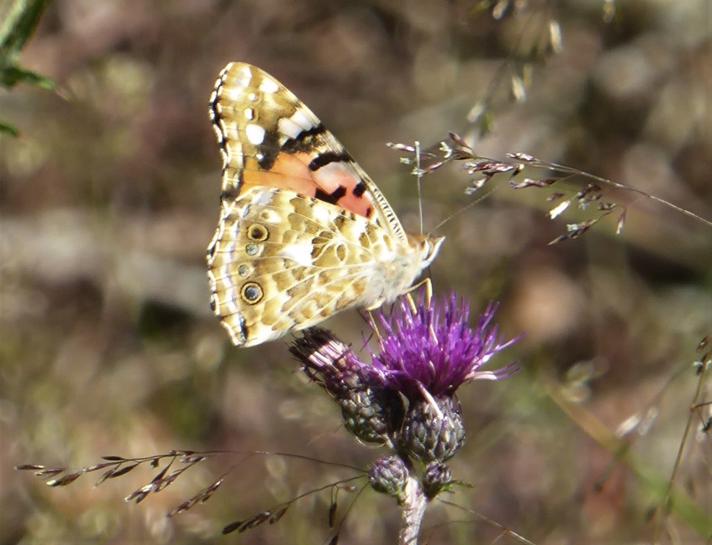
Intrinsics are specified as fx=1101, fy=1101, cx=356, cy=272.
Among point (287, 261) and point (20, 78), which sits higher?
point (20, 78)

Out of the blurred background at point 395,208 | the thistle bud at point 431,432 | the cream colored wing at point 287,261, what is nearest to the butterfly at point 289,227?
the cream colored wing at point 287,261

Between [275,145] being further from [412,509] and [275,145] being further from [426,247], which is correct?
[412,509]

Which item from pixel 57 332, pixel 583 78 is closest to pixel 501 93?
pixel 583 78

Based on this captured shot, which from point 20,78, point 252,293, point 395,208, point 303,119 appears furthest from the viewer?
point 395,208

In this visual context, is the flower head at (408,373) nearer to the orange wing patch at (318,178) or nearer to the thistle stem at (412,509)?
the thistle stem at (412,509)

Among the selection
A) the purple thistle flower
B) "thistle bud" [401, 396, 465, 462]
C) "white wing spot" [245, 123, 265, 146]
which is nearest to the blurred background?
"white wing spot" [245, 123, 265, 146]

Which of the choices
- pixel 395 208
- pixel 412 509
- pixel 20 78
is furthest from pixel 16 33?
pixel 395 208

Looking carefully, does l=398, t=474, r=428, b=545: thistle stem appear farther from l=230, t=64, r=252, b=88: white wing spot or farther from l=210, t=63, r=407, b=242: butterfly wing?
l=230, t=64, r=252, b=88: white wing spot
